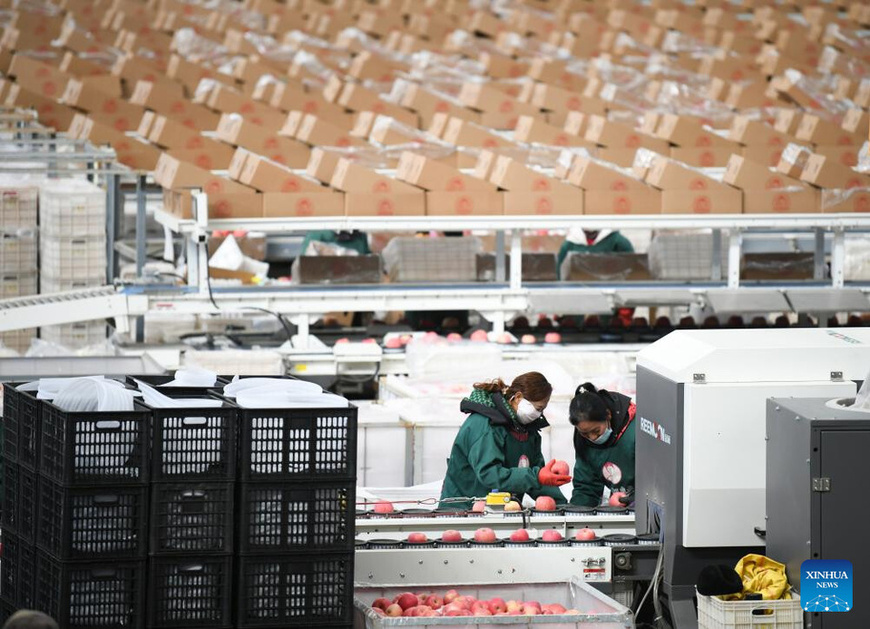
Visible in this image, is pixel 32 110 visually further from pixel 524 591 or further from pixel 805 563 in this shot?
pixel 805 563

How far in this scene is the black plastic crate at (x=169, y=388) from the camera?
3.99m

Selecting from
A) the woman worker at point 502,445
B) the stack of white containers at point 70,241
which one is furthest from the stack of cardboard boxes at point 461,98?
the woman worker at point 502,445

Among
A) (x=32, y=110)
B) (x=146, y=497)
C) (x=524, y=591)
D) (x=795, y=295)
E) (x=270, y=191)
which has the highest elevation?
(x=32, y=110)

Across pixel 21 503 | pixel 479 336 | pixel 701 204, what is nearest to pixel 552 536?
pixel 21 503

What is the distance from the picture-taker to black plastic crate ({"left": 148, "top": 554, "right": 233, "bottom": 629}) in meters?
3.55

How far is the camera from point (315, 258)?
8453 millimetres

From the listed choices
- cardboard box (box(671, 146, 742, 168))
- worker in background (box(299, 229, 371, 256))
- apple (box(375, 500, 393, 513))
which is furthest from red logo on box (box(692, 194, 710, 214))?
apple (box(375, 500, 393, 513))

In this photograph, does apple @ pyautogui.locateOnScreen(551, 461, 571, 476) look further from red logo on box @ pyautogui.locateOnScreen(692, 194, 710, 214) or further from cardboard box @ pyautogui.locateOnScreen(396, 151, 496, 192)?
red logo on box @ pyautogui.locateOnScreen(692, 194, 710, 214)

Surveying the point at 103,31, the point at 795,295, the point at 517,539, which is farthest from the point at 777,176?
the point at 103,31

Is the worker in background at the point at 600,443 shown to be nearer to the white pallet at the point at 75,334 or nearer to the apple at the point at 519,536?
the apple at the point at 519,536

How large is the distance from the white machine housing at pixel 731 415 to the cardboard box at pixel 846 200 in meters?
4.89

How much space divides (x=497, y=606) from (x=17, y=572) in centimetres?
121

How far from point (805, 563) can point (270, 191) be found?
532 cm

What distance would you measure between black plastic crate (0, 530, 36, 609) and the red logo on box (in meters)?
5.40
